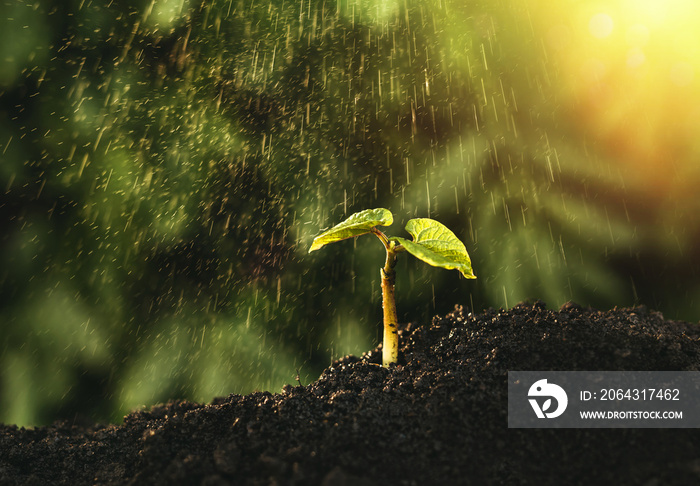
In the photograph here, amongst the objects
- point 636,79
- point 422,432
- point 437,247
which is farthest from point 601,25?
point 422,432

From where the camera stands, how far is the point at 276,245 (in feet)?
4.85

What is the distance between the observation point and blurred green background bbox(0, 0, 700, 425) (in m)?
1.36

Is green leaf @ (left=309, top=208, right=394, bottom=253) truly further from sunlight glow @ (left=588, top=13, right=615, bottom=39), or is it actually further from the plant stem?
sunlight glow @ (left=588, top=13, right=615, bottom=39)

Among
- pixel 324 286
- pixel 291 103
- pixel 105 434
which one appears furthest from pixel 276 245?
pixel 105 434

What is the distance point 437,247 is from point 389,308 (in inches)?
7.3

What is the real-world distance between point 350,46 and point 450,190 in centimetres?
54

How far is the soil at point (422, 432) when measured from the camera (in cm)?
71

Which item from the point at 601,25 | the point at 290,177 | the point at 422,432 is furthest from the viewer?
the point at 290,177

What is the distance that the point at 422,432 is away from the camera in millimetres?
789

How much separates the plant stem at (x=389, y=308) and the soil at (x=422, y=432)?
4 centimetres

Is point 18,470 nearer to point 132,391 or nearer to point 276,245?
point 132,391

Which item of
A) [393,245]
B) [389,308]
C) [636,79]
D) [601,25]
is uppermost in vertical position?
[601,25]

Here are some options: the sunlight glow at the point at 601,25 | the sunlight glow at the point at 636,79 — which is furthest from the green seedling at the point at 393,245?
the sunlight glow at the point at 601,25

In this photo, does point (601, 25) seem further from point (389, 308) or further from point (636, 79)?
point (389, 308)
